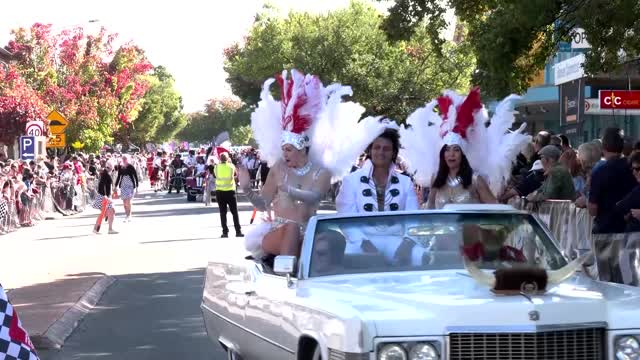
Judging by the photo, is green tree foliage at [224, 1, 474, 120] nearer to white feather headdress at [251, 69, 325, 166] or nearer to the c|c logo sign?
the c|c logo sign

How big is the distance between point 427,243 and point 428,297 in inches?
45.5

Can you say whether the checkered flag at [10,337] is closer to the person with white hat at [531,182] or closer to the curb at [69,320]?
the curb at [69,320]

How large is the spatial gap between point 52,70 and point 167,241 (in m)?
36.4

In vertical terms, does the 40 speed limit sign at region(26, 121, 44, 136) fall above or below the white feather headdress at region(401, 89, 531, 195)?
above

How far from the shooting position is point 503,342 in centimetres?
577

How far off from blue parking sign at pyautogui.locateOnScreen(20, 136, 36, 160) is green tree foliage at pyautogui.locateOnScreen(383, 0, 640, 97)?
18.4m

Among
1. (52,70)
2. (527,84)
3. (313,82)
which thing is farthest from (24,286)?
(52,70)

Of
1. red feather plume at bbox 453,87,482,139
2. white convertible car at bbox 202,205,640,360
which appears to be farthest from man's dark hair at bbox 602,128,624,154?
white convertible car at bbox 202,205,640,360

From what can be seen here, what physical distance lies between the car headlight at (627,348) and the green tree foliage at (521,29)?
10.1 m

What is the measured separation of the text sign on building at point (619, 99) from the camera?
21.5 meters

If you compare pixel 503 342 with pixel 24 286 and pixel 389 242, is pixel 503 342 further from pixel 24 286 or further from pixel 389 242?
pixel 24 286

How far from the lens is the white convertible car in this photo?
5.77 meters

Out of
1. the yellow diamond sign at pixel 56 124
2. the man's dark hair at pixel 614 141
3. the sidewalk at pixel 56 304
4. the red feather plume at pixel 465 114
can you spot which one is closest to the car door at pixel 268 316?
the red feather plume at pixel 465 114

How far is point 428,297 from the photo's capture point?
6094 mm
